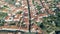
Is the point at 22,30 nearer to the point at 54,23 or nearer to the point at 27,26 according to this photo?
the point at 27,26

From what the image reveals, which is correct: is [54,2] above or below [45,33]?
above

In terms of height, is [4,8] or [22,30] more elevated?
[4,8]

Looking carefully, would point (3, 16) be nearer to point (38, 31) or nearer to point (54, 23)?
point (38, 31)

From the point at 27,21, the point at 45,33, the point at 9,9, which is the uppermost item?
the point at 9,9

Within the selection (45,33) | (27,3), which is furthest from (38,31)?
(27,3)

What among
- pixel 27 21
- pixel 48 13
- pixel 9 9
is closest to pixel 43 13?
pixel 48 13

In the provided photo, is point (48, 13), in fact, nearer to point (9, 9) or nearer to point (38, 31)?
point (38, 31)

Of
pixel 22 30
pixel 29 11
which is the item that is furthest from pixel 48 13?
pixel 22 30
